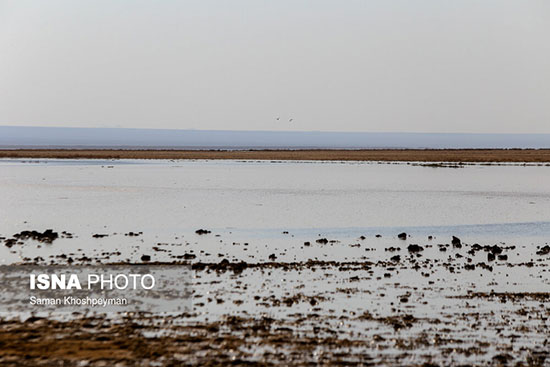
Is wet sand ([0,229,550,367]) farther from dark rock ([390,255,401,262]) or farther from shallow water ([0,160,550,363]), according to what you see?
dark rock ([390,255,401,262])

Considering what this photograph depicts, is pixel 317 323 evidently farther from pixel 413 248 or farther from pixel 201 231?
pixel 201 231

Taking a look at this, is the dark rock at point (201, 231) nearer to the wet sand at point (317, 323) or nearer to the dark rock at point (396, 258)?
the wet sand at point (317, 323)

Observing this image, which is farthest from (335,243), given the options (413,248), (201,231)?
(201,231)

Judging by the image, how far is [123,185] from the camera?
62.3 m

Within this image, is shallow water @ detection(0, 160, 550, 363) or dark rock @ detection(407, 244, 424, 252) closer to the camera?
shallow water @ detection(0, 160, 550, 363)

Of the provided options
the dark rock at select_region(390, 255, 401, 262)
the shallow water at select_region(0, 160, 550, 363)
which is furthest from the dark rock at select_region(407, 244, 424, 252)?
the dark rock at select_region(390, 255, 401, 262)

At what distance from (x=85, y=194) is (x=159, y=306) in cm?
3552

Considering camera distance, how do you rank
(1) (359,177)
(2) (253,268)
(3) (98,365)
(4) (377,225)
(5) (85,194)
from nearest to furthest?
1. (3) (98,365)
2. (2) (253,268)
3. (4) (377,225)
4. (5) (85,194)
5. (1) (359,177)

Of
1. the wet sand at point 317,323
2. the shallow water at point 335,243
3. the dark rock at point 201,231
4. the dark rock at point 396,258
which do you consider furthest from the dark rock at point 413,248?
the dark rock at point 201,231

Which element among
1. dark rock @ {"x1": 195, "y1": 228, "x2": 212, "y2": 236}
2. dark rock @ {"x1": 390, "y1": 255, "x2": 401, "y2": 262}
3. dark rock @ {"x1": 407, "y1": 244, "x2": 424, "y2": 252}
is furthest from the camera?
dark rock @ {"x1": 195, "y1": 228, "x2": 212, "y2": 236}

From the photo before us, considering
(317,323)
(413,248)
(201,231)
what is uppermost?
(317,323)

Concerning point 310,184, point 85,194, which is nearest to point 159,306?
point 85,194

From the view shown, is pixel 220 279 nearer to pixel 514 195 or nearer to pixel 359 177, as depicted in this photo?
pixel 514 195

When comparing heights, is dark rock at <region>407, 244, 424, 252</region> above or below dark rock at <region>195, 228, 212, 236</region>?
above
